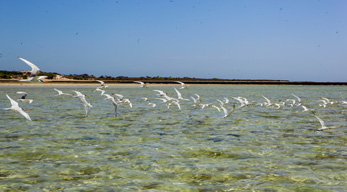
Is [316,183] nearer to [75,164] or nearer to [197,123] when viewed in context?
[75,164]

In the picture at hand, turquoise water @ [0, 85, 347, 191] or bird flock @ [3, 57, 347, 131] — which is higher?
bird flock @ [3, 57, 347, 131]

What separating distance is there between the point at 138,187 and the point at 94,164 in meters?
2.38

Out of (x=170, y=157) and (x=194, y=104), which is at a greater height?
(x=194, y=104)

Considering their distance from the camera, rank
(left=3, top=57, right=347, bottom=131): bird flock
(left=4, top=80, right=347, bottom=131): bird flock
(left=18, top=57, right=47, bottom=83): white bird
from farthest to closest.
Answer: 1. (left=4, top=80, right=347, bottom=131): bird flock
2. (left=3, top=57, right=347, bottom=131): bird flock
3. (left=18, top=57, right=47, bottom=83): white bird

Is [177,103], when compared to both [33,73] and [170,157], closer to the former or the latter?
[33,73]

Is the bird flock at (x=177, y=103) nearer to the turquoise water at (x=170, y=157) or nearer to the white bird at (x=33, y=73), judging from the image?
the white bird at (x=33, y=73)

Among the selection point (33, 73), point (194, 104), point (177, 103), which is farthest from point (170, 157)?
point (194, 104)

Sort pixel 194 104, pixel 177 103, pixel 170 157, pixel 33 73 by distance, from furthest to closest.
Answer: pixel 194 104 < pixel 177 103 < pixel 33 73 < pixel 170 157

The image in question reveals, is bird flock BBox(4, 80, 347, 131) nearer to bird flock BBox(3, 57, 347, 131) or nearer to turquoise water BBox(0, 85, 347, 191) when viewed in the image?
bird flock BBox(3, 57, 347, 131)

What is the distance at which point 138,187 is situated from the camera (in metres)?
8.38

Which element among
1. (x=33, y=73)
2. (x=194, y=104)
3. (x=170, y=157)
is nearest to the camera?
(x=170, y=157)

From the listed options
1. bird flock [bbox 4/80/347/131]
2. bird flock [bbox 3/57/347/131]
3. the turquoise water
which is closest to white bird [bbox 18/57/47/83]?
bird flock [bbox 3/57/347/131]

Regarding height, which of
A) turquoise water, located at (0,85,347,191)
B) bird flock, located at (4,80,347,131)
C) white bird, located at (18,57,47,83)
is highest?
white bird, located at (18,57,47,83)

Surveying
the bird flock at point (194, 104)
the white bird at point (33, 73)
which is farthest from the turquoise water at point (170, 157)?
the white bird at point (33, 73)
